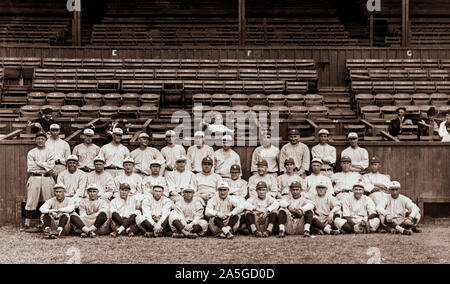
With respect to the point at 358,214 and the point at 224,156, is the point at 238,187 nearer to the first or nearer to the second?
the point at 224,156

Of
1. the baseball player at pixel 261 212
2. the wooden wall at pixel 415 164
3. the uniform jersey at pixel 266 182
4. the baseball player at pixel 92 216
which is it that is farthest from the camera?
the wooden wall at pixel 415 164

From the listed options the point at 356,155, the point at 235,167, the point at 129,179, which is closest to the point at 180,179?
the point at 129,179

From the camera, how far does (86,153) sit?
11703 millimetres

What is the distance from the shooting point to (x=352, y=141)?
38.7ft

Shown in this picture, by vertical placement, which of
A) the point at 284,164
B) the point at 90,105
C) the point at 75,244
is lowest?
the point at 75,244

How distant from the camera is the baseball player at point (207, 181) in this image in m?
11.0

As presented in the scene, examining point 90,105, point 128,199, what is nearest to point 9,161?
point 128,199

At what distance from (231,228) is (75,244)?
2618mm

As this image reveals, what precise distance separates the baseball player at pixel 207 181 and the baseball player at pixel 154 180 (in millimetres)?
619

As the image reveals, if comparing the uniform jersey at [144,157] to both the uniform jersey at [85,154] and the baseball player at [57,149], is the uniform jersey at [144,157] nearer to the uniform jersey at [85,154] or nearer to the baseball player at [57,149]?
the uniform jersey at [85,154]

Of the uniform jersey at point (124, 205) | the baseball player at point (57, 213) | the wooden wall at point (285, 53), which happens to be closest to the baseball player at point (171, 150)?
the uniform jersey at point (124, 205)

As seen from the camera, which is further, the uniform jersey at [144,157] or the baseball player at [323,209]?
the uniform jersey at [144,157]

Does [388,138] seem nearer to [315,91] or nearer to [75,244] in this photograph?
[315,91]

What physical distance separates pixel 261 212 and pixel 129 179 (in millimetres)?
2450
